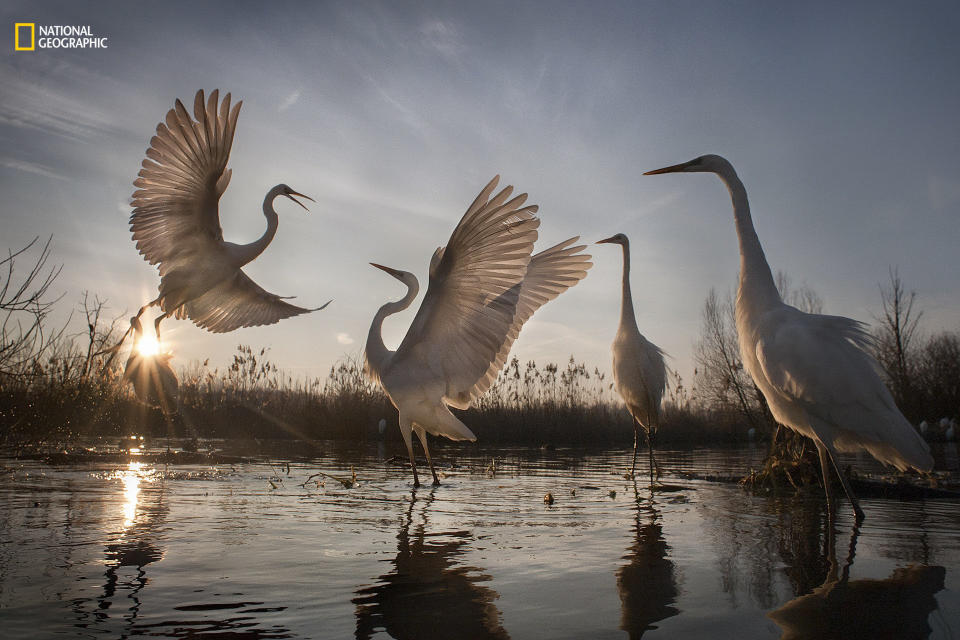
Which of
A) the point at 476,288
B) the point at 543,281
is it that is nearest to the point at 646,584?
the point at 476,288

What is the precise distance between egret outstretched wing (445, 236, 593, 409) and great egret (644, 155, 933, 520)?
2.41m

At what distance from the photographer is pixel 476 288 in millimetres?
5602

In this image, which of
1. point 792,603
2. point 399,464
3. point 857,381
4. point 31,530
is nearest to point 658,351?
point 399,464

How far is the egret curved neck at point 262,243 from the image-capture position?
8109mm

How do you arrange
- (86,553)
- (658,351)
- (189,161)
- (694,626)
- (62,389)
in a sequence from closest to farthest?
(694,626), (86,553), (189,161), (62,389), (658,351)

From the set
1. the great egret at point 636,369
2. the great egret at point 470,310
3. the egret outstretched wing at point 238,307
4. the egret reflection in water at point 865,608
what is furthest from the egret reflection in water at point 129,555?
the great egret at point 636,369

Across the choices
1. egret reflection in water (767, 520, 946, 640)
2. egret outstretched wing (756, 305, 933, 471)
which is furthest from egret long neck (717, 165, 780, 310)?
egret reflection in water (767, 520, 946, 640)

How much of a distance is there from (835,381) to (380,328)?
4633mm

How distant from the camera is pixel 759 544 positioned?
3.57 metres

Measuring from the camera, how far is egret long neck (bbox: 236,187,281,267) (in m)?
8.13

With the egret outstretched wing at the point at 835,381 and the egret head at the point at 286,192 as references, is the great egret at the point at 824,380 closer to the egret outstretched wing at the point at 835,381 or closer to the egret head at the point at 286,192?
the egret outstretched wing at the point at 835,381

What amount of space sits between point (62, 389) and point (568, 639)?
7.44 metres

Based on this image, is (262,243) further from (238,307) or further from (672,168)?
(672,168)

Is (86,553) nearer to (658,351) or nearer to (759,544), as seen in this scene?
(759,544)
